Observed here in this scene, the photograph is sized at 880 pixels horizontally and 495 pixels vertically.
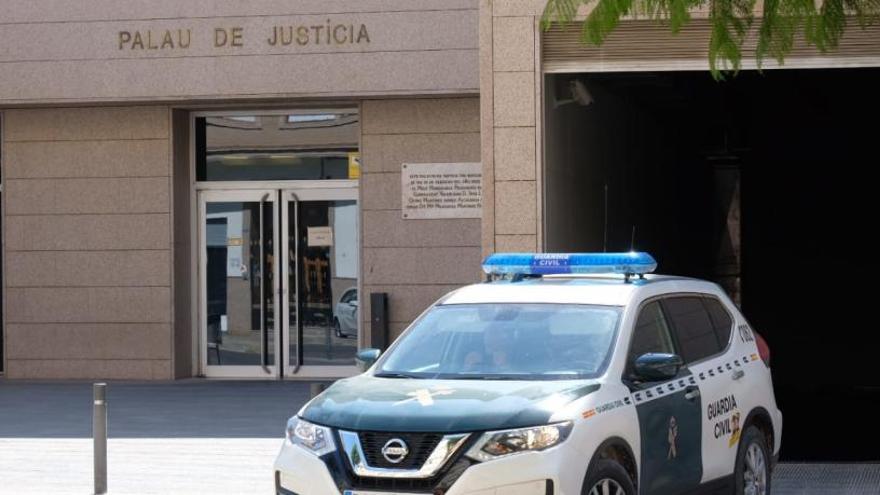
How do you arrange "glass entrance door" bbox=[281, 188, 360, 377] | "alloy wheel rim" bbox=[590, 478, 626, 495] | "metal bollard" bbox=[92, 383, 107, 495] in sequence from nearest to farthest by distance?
"alloy wheel rim" bbox=[590, 478, 626, 495]
"metal bollard" bbox=[92, 383, 107, 495]
"glass entrance door" bbox=[281, 188, 360, 377]

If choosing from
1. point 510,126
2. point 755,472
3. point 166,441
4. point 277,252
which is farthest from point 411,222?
point 755,472

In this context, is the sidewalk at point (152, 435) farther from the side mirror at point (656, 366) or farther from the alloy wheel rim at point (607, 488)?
the alloy wheel rim at point (607, 488)

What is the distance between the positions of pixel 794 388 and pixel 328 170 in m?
9.69

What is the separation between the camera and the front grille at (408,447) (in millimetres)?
7734

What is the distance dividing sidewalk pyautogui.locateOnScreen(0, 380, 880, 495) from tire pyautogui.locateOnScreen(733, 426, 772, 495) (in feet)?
3.78

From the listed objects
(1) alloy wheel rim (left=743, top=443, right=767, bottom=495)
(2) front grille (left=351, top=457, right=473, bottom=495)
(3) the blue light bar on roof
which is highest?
(3) the blue light bar on roof

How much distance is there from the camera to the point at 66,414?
1705 cm

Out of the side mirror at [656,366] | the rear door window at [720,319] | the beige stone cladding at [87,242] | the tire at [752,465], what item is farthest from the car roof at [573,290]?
the beige stone cladding at [87,242]

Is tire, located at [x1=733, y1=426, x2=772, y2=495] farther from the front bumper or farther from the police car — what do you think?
the front bumper

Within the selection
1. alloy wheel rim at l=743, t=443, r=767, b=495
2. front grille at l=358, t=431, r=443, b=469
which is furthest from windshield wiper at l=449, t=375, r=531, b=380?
alloy wheel rim at l=743, t=443, r=767, b=495

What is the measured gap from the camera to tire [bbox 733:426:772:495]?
962 cm

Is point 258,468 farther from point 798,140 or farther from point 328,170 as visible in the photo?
point 798,140

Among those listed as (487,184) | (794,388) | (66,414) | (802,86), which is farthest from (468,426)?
(802,86)

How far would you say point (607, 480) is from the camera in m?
7.95
